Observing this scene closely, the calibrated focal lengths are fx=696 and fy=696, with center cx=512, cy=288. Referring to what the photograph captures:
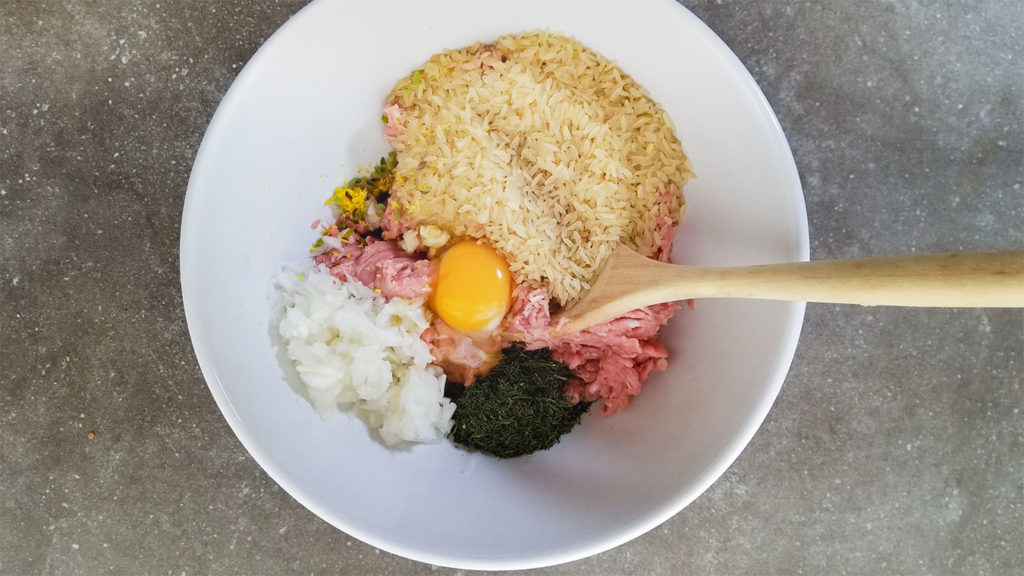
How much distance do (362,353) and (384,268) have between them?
0.73 feet

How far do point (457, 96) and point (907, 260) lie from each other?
1114 millimetres

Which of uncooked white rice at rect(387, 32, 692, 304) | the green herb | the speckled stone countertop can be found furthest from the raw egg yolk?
the speckled stone countertop

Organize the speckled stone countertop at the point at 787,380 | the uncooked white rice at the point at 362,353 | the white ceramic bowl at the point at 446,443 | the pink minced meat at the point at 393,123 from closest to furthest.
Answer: the white ceramic bowl at the point at 446,443 < the uncooked white rice at the point at 362,353 < the pink minced meat at the point at 393,123 < the speckled stone countertop at the point at 787,380

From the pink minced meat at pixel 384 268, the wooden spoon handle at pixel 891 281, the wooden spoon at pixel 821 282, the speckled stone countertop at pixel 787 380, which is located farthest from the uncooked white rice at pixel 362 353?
the wooden spoon handle at pixel 891 281

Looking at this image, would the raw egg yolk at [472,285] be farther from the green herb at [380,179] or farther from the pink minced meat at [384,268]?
the green herb at [380,179]

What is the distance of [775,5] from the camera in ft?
6.62

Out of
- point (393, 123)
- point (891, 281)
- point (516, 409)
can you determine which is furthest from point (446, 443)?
point (891, 281)

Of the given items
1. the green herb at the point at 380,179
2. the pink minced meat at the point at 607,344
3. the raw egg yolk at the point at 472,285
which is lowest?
the green herb at the point at 380,179

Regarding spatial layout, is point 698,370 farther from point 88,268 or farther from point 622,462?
point 88,268

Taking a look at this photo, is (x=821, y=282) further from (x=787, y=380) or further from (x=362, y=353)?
(x=362, y=353)

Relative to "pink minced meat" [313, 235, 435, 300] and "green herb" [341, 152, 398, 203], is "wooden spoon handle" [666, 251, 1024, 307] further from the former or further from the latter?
"green herb" [341, 152, 398, 203]

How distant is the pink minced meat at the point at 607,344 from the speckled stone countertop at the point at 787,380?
54 centimetres

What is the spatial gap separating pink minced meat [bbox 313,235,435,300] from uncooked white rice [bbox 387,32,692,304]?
0.13 m

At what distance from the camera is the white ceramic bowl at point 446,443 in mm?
1609
